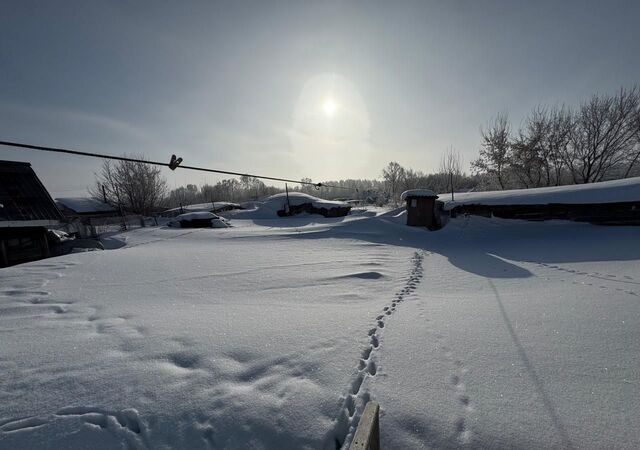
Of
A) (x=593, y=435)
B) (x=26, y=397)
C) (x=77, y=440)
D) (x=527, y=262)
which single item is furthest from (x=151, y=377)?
(x=527, y=262)

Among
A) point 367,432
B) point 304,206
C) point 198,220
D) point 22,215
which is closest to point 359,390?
point 367,432

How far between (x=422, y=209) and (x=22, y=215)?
55.1ft

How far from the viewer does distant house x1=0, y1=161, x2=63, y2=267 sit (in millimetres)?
9039

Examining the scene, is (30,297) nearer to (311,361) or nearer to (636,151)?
(311,361)

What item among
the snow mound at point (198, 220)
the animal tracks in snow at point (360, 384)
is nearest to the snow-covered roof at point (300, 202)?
the snow mound at point (198, 220)

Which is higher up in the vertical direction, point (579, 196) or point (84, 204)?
point (84, 204)

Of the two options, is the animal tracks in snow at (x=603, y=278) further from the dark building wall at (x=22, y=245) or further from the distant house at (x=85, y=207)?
the distant house at (x=85, y=207)

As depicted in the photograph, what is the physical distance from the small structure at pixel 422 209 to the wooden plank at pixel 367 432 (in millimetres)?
12715

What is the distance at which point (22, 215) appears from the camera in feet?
30.1

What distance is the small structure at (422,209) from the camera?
13.0 m

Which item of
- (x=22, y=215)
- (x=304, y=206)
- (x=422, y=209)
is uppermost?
(x=22, y=215)

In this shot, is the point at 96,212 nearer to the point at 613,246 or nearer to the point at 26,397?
the point at 26,397

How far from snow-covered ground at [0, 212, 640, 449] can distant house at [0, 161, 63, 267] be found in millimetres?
6108

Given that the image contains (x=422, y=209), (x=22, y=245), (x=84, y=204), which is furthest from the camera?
(x=84, y=204)
